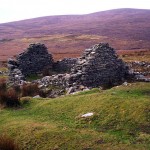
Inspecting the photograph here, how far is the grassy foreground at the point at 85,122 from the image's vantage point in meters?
12.9

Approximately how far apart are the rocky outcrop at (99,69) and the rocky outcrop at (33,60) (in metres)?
7.10

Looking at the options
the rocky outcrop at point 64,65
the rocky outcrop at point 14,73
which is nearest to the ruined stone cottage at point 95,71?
the rocky outcrop at point 14,73

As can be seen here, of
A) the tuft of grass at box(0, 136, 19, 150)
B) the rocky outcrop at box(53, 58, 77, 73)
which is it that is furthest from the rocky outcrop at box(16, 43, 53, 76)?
the tuft of grass at box(0, 136, 19, 150)

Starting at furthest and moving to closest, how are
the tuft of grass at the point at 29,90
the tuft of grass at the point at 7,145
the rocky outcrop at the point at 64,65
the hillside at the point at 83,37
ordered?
the hillside at the point at 83,37
the rocky outcrop at the point at 64,65
the tuft of grass at the point at 29,90
the tuft of grass at the point at 7,145

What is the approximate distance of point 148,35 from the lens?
10388 cm

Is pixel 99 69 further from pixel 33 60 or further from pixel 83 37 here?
pixel 83 37

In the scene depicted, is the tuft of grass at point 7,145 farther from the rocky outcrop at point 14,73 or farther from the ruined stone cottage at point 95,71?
the rocky outcrop at point 14,73

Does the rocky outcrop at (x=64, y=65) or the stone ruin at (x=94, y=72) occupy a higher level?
the stone ruin at (x=94, y=72)

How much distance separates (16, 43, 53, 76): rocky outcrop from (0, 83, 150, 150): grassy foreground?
496 inches

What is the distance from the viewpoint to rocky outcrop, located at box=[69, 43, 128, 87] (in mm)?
23172

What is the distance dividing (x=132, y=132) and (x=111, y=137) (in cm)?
84

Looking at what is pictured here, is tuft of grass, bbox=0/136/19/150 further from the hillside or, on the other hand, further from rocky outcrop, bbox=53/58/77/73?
the hillside

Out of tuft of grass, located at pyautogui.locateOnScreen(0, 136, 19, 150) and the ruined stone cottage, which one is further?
the ruined stone cottage

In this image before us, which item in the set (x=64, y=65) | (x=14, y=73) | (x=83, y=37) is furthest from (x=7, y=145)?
(x=83, y=37)
